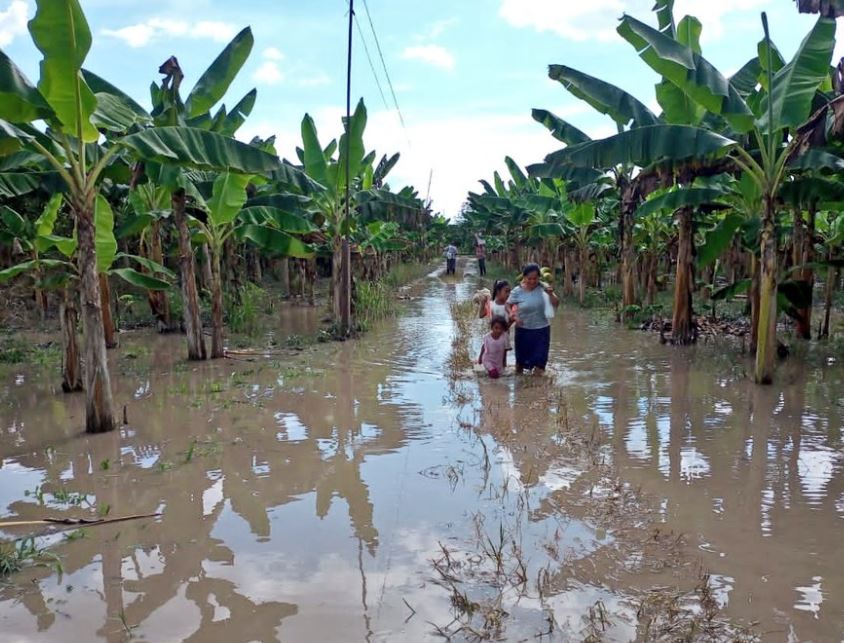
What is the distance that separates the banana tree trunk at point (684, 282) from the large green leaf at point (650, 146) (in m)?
3.26

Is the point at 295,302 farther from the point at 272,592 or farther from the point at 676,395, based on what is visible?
the point at 272,592

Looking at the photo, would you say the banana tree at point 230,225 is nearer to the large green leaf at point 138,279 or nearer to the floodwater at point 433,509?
the large green leaf at point 138,279

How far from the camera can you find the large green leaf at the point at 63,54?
564cm

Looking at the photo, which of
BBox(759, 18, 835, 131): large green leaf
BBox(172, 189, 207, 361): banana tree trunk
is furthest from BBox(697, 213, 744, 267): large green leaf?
BBox(172, 189, 207, 361): banana tree trunk

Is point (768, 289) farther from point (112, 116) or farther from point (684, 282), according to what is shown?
point (112, 116)

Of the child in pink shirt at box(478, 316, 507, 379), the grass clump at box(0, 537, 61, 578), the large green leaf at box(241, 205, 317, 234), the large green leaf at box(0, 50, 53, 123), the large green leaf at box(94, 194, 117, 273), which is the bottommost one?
the grass clump at box(0, 537, 61, 578)

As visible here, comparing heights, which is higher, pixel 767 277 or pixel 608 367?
pixel 767 277

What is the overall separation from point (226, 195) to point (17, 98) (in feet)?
15.2

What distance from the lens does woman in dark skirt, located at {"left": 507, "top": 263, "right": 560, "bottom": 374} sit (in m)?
9.18

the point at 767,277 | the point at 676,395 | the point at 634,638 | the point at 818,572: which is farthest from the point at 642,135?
the point at 634,638

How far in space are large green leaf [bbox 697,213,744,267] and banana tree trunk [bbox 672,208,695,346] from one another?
2.10 ft

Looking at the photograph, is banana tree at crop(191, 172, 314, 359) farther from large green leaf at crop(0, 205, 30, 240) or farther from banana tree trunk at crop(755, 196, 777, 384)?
banana tree trunk at crop(755, 196, 777, 384)

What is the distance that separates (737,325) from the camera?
535 inches

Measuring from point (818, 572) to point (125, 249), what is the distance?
17108mm
